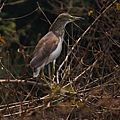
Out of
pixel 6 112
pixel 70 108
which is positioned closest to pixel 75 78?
pixel 70 108

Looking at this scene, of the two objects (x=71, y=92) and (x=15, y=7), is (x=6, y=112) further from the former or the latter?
(x=15, y=7)

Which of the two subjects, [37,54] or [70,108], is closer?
[70,108]

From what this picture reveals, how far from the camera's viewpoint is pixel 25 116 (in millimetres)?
4594

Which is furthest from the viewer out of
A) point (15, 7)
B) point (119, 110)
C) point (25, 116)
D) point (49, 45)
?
point (15, 7)

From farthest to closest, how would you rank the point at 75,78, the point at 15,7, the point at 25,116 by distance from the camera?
1. the point at 15,7
2. the point at 75,78
3. the point at 25,116

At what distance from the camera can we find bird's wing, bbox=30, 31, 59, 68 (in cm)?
560

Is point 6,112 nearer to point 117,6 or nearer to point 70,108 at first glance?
point 70,108

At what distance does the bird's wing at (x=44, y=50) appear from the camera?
18.4ft

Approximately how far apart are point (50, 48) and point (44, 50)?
4.5 inches

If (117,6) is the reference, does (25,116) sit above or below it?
below

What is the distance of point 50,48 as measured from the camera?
5668mm

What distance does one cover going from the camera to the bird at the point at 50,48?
18.4 feet

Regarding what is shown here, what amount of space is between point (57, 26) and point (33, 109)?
143 cm

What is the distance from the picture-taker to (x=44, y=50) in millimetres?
5766
